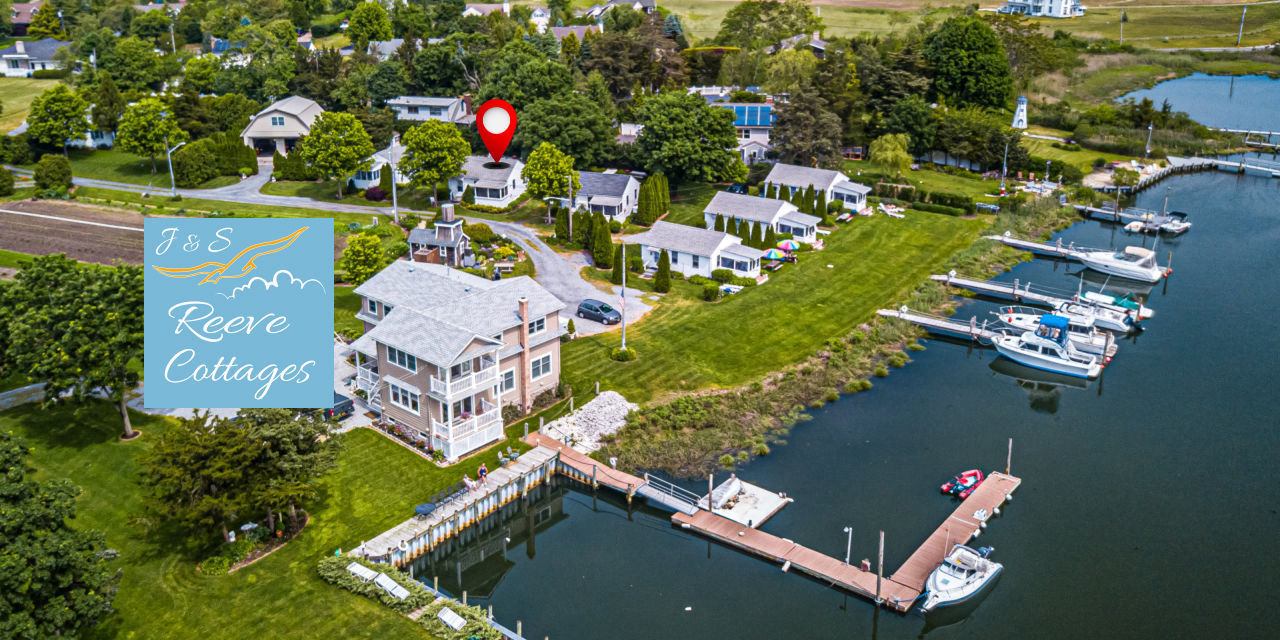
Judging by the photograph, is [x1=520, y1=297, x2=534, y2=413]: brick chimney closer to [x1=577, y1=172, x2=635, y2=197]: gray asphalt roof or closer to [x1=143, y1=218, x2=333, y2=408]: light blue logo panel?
[x1=143, y1=218, x2=333, y2=408]: light blue logo panel

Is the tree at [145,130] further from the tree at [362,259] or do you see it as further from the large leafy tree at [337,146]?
the tree at [362,259]

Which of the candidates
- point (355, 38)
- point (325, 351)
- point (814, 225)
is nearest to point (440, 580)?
point (325, 351)

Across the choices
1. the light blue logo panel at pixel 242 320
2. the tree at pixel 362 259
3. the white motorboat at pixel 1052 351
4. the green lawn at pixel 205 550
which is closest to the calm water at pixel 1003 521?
the white motorboat at pixel 1052 351

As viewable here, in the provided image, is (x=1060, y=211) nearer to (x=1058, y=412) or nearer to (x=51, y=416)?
(x=1058, y=412)

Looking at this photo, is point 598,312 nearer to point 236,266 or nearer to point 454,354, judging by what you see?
point 454,354

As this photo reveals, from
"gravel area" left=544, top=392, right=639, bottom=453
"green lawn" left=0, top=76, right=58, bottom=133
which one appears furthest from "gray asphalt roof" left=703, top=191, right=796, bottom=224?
"green lawn" left=0, top=76, right=58, bottom=133
